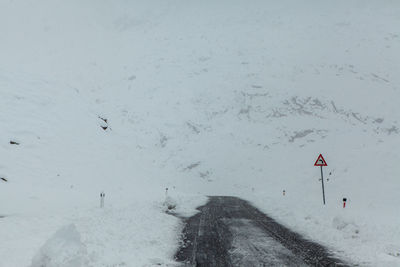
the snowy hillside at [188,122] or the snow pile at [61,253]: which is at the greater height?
the snowy hillside at [188,122]

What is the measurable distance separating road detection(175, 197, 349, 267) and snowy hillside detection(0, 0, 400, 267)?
0.70 meters

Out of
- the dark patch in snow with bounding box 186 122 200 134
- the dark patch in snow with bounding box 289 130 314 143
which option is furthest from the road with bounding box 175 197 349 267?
the dark patch in snow with bounding box 186 122 200 134

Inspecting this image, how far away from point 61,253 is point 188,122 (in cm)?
3723

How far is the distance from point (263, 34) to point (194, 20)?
1639 centimetres

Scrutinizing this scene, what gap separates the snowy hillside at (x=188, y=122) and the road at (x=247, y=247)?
2.28ft

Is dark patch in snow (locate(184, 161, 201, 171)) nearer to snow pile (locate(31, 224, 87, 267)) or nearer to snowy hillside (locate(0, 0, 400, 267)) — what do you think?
snowy hillside (locate(0, 0, 400, 267))

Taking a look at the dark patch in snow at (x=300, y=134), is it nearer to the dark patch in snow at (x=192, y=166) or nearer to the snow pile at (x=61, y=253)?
the dark patch in snow at (x=192, y=166)

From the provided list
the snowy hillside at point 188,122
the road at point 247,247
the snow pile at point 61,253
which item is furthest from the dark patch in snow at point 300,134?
the snow pile at point 61,253

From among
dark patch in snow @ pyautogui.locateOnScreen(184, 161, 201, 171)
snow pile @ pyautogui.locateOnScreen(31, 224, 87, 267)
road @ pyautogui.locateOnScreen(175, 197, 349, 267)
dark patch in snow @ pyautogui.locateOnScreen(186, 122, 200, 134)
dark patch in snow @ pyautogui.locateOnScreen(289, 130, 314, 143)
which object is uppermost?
dark patch in snow @ pyautogui.locateOnScreen(186, 122, 200, 134)

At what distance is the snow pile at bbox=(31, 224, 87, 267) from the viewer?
5945 millimetres

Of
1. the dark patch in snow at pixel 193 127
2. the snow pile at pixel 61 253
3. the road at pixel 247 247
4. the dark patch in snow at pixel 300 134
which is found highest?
the dark patch in snow at pixel 193 127

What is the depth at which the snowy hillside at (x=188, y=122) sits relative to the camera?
38.6 ft

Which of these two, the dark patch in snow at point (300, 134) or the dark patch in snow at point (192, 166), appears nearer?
the dark patch in snow at point (192, 166)

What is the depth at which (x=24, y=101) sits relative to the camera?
29.0 m
